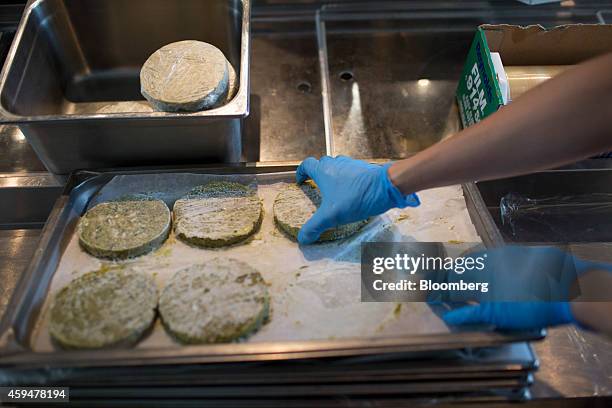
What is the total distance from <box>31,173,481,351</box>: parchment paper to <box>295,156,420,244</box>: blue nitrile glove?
0.11 m

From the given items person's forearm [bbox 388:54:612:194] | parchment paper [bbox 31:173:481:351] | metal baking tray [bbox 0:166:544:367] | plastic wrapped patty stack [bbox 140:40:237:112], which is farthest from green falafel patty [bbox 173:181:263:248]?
person's forearm [bbox 388:54:612:194]

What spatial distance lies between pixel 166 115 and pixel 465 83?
1.31 metres

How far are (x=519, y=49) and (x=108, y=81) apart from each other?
1903 mm

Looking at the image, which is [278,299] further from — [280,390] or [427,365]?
[427,365]

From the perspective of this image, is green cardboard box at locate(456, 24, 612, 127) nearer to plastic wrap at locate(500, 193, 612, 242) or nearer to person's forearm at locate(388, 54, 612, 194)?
plastic wrap at locate(500, 193, 612, 242)

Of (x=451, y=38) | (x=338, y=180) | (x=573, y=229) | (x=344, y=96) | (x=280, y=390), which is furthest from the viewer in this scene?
(x=451, y=38)

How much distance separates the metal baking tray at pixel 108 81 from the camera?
1428mm

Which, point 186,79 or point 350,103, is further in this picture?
point 350,103

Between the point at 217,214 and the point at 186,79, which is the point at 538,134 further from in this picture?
the point at 186,79

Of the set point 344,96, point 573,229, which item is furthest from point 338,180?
point 573,229

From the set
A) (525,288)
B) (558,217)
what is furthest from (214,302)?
(558,217)

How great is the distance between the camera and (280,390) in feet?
3.86

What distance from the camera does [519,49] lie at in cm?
190

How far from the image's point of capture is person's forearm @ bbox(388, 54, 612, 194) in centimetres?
104
